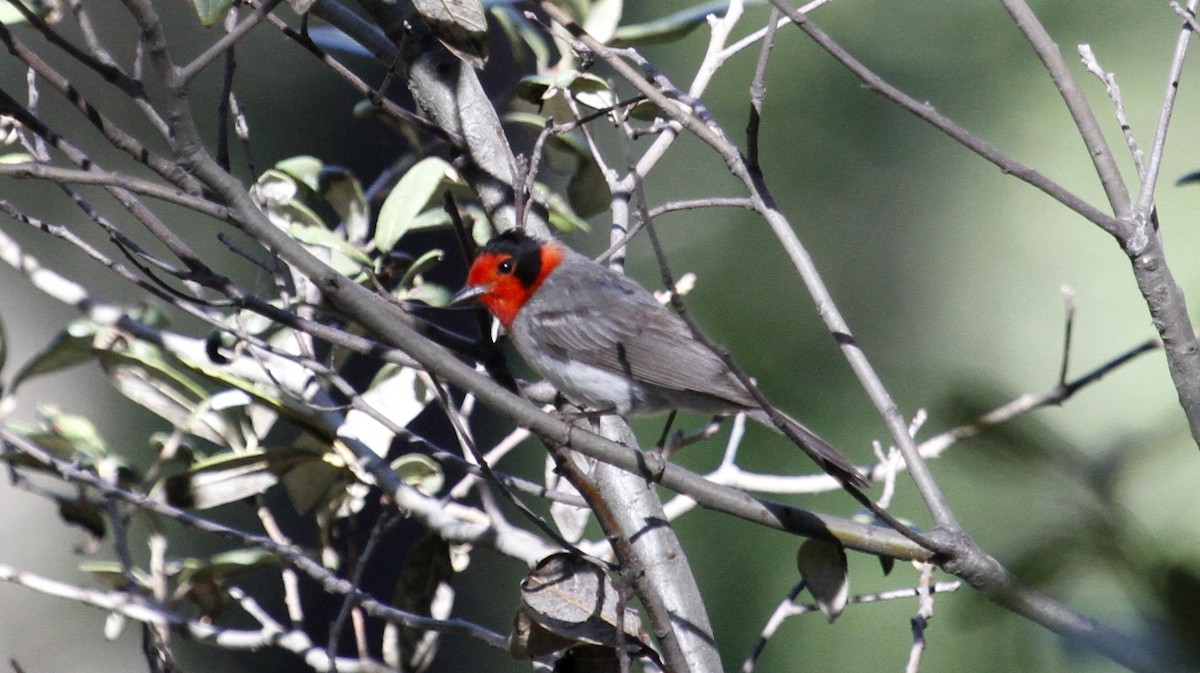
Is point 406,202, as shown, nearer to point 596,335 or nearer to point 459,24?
point 459,24

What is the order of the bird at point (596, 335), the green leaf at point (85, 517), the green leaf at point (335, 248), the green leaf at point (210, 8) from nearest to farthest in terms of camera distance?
the green leaf at point (210, 8), the green leaf at point (335, 248), the green leaf at point (85, 517), the bird at point (596, 335)

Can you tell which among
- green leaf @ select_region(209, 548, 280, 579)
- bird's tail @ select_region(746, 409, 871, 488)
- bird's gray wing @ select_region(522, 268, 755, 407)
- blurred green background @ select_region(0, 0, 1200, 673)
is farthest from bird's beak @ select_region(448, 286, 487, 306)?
blurred green background @ select_region(0, 0, 1200, 673)

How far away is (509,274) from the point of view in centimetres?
307

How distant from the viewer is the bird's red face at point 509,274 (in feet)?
9.09

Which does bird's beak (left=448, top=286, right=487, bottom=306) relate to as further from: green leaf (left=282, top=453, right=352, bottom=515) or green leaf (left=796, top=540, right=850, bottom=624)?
green leaf (left=796, top=540, right=850, bottom=624)

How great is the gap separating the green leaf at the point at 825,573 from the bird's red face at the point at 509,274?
3.20 feet

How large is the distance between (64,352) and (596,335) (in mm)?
1336

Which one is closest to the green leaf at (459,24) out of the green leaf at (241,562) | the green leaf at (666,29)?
the green leaf at (666,29)

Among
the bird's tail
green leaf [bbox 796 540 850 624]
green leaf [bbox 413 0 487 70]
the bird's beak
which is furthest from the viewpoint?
the bird's beak

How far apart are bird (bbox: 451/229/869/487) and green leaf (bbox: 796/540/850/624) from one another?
0.66 meters

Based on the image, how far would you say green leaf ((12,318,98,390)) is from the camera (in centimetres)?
243

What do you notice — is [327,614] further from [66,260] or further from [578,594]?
[578,594]

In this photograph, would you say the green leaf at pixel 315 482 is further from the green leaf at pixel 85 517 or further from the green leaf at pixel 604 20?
the green leaf at pixel 604 20

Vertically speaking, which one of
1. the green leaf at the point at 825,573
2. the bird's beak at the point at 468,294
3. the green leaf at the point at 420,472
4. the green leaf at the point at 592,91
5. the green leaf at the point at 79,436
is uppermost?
the green leaf at the point at 592,91
